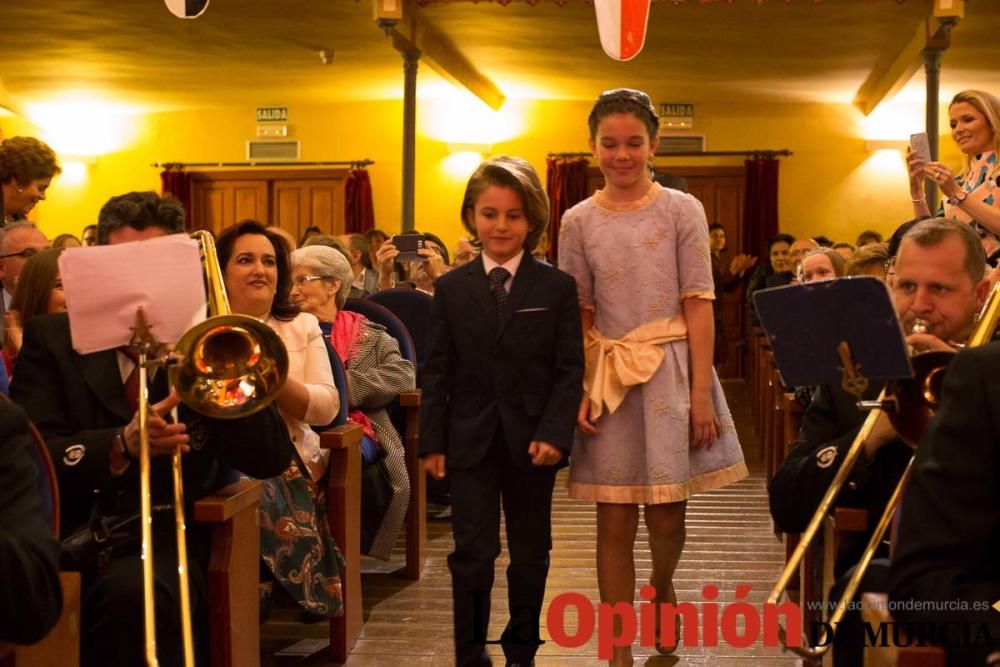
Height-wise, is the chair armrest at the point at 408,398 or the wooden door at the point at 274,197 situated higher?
the wooden door at the point at 274,197

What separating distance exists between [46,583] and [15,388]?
3.02ft

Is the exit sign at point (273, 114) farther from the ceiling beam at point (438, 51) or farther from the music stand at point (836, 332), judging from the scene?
the music stand at point (836, 332)

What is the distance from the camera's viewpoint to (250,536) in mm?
2834

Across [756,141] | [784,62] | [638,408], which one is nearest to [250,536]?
[638,408]

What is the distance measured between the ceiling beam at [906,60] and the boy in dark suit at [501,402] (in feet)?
21.8

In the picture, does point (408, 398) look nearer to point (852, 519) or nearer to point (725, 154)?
point (852, 519)

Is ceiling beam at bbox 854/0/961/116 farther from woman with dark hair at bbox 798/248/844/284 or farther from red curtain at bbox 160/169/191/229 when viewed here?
red curtain at bbox 160/169/191/229

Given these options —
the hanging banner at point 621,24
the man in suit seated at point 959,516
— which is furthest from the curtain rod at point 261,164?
the man in suit seated at point 959,516

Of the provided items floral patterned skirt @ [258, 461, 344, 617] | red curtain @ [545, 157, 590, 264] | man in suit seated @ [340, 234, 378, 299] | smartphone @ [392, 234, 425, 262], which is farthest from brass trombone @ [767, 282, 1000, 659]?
red curtain @ [545, 157, 590, 264]

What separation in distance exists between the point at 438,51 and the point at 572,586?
6.89 m

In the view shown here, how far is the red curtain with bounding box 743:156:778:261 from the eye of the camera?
13805 mm

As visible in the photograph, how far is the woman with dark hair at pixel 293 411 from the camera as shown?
338cm

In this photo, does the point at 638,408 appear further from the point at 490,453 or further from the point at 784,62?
the point at 784,62

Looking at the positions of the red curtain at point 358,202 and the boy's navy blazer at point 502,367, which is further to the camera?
the red curtain at point 358,202
